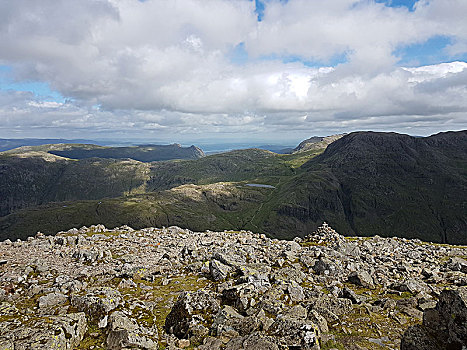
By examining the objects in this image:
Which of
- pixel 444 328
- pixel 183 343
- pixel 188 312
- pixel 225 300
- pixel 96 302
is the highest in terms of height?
pixel 444 328

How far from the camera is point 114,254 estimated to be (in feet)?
98.3

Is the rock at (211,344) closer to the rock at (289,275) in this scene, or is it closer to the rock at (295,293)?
the rock at (295,293)

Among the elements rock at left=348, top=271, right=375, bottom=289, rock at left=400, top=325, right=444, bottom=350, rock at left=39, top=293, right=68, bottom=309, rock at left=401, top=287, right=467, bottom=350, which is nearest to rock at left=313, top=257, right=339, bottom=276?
rock at left=348, top=271, right=375, bottom=289

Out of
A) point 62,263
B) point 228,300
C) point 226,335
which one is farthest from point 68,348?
point 62,263

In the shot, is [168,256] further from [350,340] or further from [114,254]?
[350,340]

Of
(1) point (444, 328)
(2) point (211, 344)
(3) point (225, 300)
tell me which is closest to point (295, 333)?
(2) point (211, 344)

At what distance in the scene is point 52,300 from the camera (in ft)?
55.6

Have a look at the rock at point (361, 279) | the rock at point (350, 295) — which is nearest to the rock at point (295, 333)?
the rock at point (350, 295)

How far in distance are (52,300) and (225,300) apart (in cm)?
1119

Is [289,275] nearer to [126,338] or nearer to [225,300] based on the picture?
[225,300]

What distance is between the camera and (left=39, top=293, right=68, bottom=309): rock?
54.2 feet

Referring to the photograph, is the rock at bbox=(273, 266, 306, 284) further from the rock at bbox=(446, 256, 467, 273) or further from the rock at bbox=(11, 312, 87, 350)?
the rock at bbox=(446, 256, 467, 273)

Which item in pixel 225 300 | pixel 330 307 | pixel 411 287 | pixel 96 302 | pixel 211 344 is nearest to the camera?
pixel 211 344

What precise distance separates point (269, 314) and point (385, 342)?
237 inches
